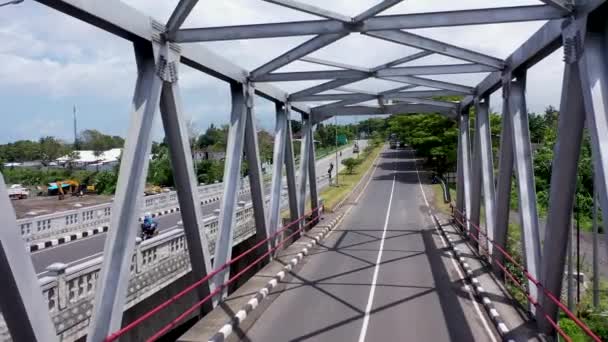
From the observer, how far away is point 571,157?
6.66 m

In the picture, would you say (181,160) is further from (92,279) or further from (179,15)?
(92,279)

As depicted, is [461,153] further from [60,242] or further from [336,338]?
[60,242]

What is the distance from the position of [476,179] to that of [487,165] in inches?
65.1

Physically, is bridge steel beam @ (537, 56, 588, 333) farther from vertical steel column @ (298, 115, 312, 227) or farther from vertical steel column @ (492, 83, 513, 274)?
vertical steel column @ (298, 115, 312, 227)

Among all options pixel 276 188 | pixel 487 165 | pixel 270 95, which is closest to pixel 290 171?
pixel 276 188

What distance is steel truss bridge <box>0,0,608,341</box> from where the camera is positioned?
5.69 meters

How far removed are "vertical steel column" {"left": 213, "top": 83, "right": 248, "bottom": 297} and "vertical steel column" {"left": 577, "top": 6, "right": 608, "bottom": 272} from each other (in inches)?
259

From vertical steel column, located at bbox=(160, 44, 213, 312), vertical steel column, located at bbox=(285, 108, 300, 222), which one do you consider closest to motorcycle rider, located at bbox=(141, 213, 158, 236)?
vertical steel column, located at bbox=(285, 108, 300, 222)

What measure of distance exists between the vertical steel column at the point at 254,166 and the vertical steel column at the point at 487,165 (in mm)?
6027

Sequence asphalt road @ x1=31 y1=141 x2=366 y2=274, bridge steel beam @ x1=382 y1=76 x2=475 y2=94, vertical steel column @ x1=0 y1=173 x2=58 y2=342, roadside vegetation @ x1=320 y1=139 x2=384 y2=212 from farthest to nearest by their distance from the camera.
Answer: roadside vegetation @ x1=320 y1=139 x2=384 y2=212 < asphalt road @ x1=31 y1=141 x2=366 y2=274 < bridge steel beam @ x1=382 y1=76 x2=475 y2=94 < vertical steel column @ x1=0 y1=173 x2=58 y2=342

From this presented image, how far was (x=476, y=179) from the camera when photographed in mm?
15406

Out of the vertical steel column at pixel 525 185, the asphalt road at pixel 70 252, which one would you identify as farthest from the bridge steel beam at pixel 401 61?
the asphalt road at pixel 70 252

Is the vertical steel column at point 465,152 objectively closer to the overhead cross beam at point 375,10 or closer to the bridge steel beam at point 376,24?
the bridge steel beam at point 376,24

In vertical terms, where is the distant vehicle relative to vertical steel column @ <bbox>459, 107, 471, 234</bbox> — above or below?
below
